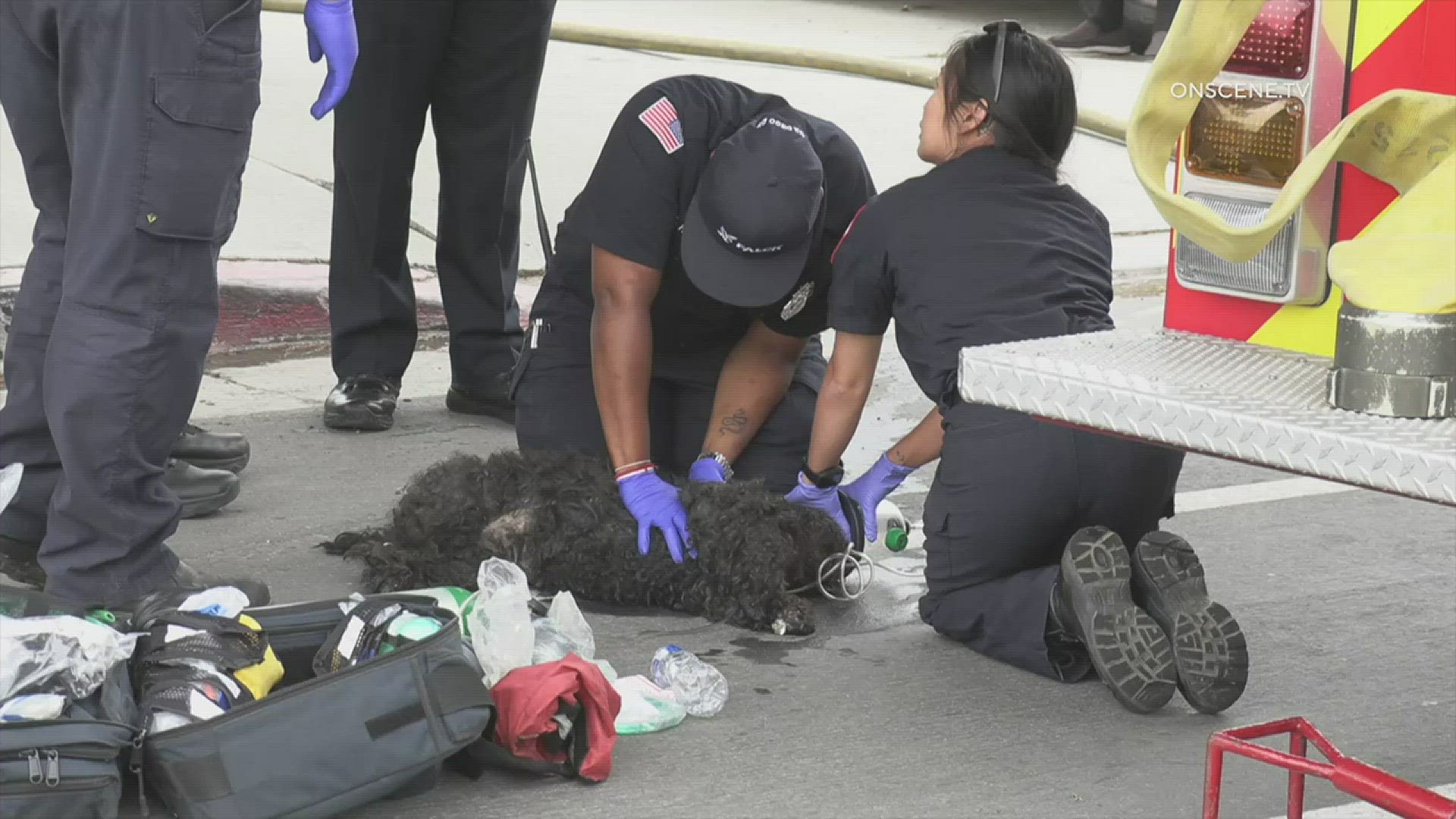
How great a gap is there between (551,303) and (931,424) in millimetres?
976

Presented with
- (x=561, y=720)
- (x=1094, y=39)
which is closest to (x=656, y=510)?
(x=561, y=720)

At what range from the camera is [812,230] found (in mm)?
3615

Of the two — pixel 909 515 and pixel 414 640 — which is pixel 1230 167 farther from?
pixel 909 515

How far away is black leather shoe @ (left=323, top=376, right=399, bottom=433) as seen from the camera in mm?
4711

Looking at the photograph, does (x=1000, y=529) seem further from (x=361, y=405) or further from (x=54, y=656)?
(x=361, y=405)

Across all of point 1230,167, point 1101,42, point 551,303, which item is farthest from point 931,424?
point 1101,42

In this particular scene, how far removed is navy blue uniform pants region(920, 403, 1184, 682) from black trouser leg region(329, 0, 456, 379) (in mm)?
1954

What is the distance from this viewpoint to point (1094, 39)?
1141cm

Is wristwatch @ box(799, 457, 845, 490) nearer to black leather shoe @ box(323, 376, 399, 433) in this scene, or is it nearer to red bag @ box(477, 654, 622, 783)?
red bag @ box(477, 654, 622, 783)

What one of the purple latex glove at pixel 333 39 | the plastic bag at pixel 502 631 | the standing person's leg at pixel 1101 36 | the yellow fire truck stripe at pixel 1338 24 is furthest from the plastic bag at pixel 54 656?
the standing person's leg at pixel 1101 36

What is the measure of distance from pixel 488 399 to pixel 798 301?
4.27ft

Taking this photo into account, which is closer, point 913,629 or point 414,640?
point 414,640

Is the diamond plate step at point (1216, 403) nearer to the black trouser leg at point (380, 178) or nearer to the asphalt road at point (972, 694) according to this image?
the asphalt road at point (972, 694)

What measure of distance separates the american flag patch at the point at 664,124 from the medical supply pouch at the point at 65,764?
166 cm
